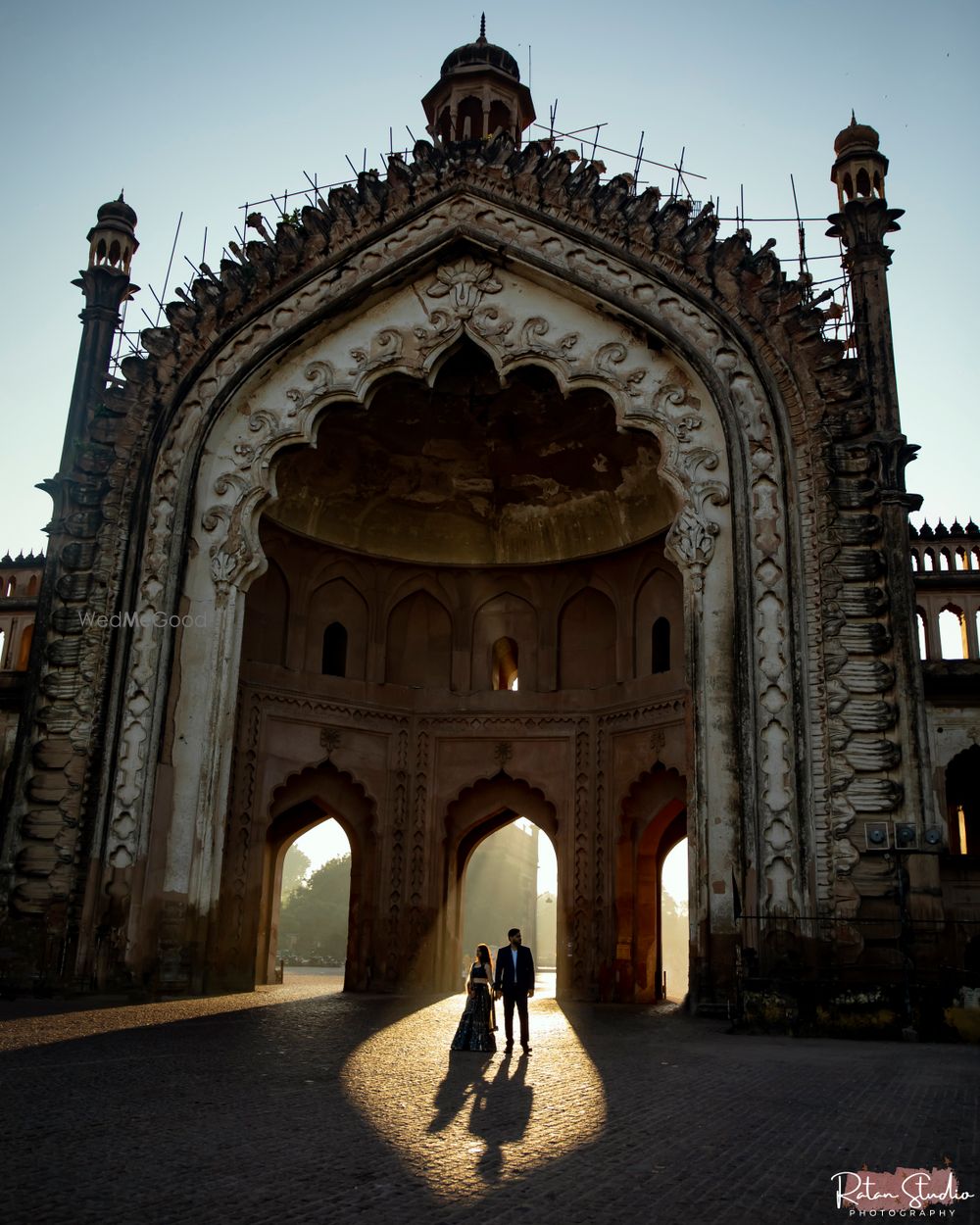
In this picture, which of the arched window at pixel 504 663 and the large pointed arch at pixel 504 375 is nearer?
the large pointed arch at pixel 504 375

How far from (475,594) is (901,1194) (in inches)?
752

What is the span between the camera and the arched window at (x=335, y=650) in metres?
23.4

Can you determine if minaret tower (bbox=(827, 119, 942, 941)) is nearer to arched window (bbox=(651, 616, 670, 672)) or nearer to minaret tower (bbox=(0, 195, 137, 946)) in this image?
arched window (bbox=(651, 616, 670, 672))

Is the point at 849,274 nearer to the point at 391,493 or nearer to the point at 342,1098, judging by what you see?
the point at 391,493

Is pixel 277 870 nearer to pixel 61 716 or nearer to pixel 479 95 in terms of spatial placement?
pixel 61 716

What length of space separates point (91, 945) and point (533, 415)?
11.8 meters

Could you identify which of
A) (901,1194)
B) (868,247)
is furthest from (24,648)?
(901,1194)

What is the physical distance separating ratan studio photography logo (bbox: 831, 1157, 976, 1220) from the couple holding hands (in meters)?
5.51

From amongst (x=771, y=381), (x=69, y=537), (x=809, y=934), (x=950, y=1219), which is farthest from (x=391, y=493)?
(x=950, y=1219)

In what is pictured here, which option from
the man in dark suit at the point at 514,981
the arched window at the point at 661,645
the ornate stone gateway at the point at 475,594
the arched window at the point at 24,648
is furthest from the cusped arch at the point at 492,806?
the man in dark suit at the point at 514,981

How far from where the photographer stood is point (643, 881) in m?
21.8

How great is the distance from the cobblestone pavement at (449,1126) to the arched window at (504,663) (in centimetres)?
1244

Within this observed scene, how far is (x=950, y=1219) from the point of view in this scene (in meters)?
5.16

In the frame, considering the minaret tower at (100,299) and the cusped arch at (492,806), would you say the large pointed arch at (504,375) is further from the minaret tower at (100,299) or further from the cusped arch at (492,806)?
the cusped arch at (492,806)
